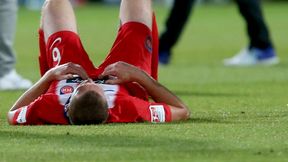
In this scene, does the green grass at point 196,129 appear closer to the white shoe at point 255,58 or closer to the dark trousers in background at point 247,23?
the white shoe at point 255,58

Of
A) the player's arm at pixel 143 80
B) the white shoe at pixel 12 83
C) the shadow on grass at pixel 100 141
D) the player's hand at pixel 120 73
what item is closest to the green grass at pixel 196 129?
the shadow on grass at pixel 100 141

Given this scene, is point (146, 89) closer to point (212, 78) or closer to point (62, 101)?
point (62, 101)

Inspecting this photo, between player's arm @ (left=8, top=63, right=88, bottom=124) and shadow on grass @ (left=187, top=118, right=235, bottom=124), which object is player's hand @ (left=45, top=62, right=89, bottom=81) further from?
shadow on grass @ (left=187, top=118, right=235, bottom=124)

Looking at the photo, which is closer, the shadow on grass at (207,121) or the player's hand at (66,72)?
the player's hand at (66,72)

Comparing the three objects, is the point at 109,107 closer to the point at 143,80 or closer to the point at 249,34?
the point at 143,80

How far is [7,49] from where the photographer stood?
9.20 m

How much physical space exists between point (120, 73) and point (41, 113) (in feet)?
1.53

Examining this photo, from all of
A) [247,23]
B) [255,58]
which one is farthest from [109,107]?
[255,58]

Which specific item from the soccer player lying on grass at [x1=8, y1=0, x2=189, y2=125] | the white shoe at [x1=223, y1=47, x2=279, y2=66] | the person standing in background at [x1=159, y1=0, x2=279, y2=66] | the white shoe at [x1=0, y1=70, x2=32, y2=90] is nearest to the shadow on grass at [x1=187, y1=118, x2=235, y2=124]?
the soccer player lying on grass at [x1=8, y1=0, x2=189, y2=125]

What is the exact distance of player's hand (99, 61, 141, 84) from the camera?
594cm

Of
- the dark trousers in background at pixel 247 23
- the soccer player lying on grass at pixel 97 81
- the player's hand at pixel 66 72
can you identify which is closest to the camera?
the soccer player lying on grass at pixel 97 81

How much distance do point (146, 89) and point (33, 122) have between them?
63 cm

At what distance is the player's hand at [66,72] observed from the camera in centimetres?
591

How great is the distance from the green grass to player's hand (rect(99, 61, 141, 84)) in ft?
0.81
